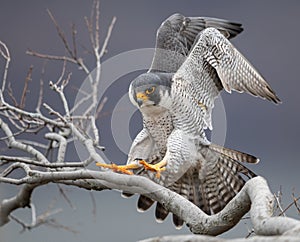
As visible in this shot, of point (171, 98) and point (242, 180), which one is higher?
point (171, 98)

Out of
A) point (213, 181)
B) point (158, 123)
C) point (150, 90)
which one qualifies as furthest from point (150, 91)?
point (213, 181)

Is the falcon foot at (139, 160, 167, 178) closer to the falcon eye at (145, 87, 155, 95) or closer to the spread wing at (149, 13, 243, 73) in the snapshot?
the falcon eye at (145, 87, 155, 95)

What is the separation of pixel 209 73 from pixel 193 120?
34cm

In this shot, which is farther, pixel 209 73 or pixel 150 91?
pixel 209 73

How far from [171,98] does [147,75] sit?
213 millimetres

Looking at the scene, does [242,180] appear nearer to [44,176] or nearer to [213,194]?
[213,194]

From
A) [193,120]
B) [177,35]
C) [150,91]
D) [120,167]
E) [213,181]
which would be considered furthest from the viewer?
[177,35]

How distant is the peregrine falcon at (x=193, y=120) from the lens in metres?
3.45

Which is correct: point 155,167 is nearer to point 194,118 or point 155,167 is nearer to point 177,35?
point 194,118

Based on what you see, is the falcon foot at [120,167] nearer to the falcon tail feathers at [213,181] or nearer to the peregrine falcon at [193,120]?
the peregrine falcon at [193,120]

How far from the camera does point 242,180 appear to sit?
3705 millimetres

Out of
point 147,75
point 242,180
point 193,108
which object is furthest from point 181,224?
point 147,75

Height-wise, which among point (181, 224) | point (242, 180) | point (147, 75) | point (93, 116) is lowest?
point (181, 224)

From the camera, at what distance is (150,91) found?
3391 mm
